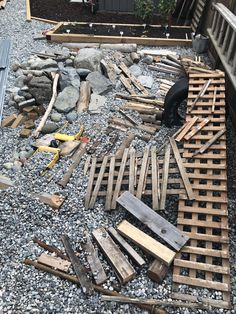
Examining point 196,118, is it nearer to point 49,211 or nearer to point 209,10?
point 49,211

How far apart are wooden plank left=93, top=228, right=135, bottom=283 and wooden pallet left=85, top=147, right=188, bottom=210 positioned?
53 cm

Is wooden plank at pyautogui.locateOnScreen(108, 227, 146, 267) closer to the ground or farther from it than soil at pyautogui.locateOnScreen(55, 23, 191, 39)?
closer to the ground

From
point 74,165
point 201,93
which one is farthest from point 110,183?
point 201,93

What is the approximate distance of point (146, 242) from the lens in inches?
174

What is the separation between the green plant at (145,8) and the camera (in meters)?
11.9

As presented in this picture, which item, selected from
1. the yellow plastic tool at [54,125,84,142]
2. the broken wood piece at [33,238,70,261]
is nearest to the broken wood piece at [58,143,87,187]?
the yellow plastic tool at [54,125,84,142]

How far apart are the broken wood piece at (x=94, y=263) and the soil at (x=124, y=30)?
871cm

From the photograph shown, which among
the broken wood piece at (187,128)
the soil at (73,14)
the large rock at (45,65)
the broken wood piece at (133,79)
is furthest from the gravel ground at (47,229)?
the soil at (73,14)

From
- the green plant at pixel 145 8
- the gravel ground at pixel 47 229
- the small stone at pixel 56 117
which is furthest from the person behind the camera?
the green plant at pixel 145 8

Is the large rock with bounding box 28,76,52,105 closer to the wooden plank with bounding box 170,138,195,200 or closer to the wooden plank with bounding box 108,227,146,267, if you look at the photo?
the wooden plank with bounding box 170,138,195,200

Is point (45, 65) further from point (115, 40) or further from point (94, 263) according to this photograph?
point (94, 263)

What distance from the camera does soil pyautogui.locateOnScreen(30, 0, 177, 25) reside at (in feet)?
41.4

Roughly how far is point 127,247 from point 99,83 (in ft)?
16.1

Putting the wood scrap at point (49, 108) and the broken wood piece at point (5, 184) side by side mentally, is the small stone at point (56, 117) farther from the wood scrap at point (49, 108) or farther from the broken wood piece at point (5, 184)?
the broken wood piece at point (5, 184)
